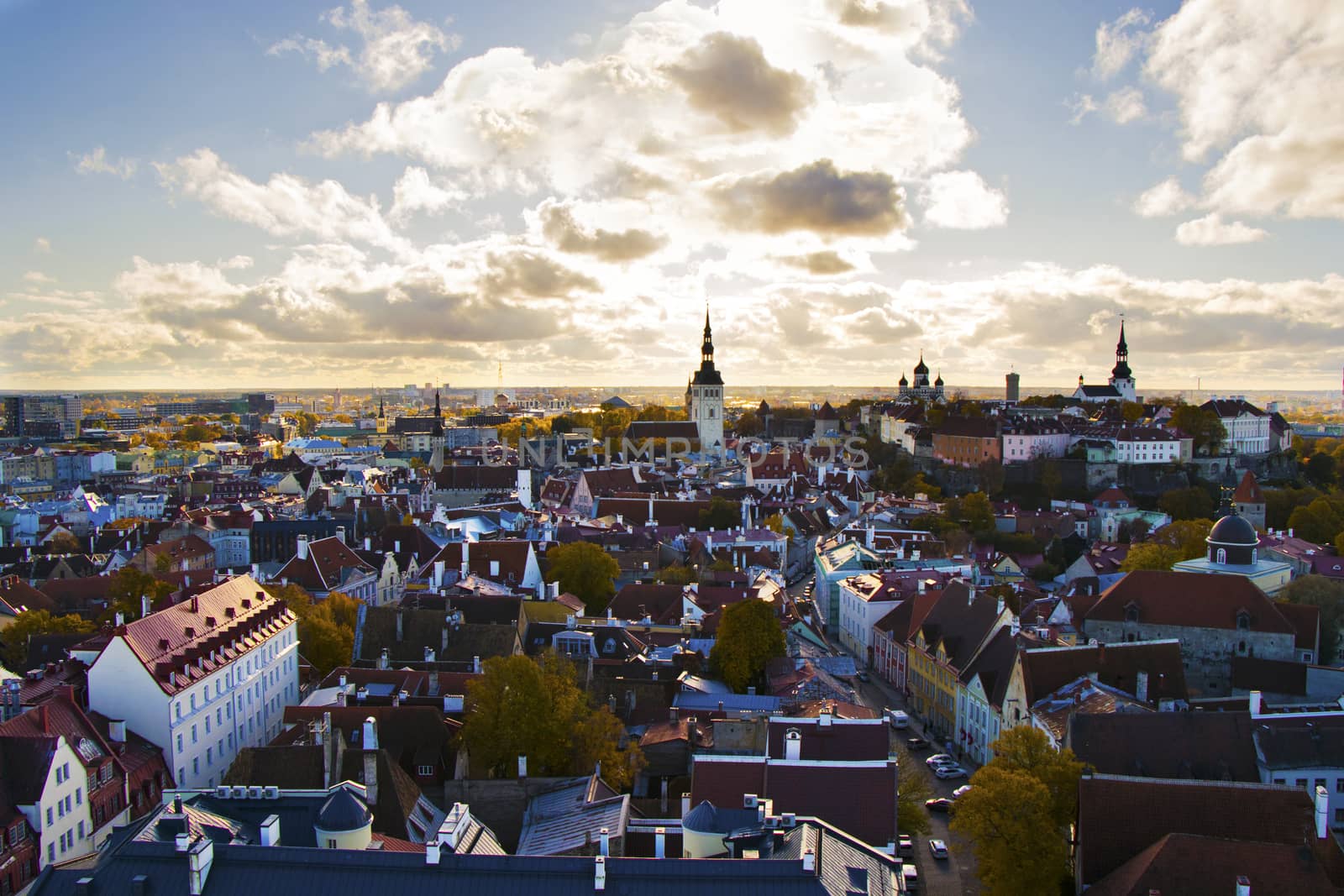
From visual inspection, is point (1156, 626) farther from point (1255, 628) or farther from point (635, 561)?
point (635, 561)

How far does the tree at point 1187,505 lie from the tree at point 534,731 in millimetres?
69340

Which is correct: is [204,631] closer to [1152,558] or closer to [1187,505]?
[1152,558]

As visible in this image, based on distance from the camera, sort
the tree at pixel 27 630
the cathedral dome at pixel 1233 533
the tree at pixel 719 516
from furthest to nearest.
A: the tree at pixel 719 516, the cathedral dome at pixel 1233 533, the tree at pixel 27 630

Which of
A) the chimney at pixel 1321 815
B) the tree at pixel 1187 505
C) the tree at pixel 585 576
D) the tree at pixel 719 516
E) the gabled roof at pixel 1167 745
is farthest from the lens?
the tree at pixel 1187 505

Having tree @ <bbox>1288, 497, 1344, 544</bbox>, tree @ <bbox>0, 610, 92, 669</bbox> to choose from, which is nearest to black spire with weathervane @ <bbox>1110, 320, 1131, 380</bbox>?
tree @ <bbox>1288, 497, 1344, 544</bbox>

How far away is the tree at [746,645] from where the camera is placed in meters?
38.6

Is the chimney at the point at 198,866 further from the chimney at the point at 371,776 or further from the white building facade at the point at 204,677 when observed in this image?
the white building facade at the point at 204,677

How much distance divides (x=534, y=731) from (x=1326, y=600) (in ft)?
132

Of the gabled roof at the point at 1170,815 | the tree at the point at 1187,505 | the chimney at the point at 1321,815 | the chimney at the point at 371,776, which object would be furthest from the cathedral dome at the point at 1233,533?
the chimney at the point at 371,776

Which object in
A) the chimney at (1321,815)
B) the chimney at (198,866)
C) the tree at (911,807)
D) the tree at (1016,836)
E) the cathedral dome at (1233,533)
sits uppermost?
the cathedral dome at (1233,533)

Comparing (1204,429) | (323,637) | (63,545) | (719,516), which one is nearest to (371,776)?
(323,637)

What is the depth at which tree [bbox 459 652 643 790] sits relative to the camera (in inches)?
1124

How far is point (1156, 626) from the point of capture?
146ft

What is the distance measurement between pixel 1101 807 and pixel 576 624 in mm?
24683
